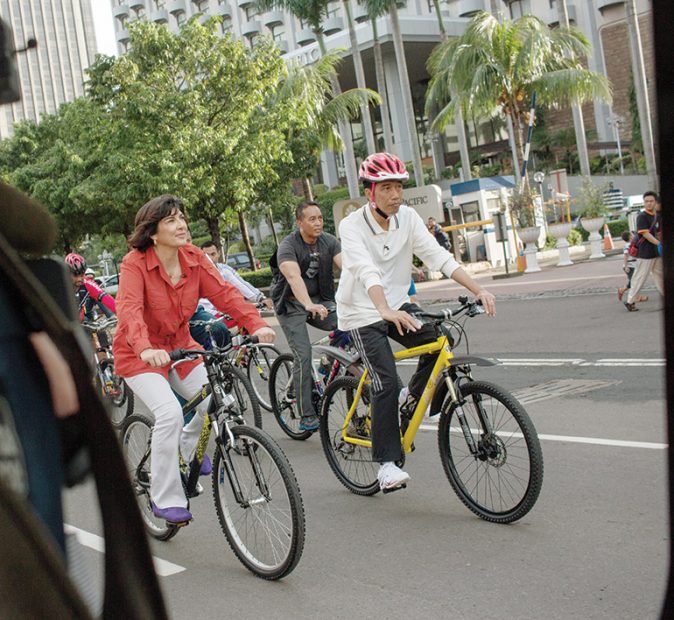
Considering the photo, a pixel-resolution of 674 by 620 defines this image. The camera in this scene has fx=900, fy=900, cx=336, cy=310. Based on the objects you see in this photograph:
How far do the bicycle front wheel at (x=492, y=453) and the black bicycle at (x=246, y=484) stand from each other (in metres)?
1.05

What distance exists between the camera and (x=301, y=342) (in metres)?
7.58

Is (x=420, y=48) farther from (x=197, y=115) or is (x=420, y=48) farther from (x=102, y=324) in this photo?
(x=102, y=324)

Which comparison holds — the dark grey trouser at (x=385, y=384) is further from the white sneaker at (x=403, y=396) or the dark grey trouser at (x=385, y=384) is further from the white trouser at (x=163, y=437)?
the white trouser at (x=163, y=437)

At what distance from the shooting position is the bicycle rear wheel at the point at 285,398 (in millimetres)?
7668

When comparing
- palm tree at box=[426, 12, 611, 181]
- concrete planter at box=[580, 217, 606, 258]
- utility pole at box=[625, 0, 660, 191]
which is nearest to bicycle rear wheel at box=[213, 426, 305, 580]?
utility pole at box=[625, 0, 660, 191]

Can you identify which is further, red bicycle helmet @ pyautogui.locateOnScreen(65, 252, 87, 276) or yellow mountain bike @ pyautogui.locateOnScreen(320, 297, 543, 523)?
yellow mountain bike @ pyautogui.locateOnScreen(320, 297, 543, 523)

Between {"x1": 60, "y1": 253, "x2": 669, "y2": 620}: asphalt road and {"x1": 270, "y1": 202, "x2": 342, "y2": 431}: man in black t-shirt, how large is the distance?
1.80 ft

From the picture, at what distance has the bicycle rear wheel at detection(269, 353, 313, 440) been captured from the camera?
7668mm

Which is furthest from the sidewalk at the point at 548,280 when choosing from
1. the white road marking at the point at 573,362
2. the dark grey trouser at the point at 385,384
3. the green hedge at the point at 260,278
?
the dark grey trouser at the point at 385,384

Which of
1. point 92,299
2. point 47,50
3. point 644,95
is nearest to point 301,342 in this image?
point 92,299

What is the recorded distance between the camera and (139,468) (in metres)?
4.68

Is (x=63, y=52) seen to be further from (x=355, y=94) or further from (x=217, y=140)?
(x=355, y=94)

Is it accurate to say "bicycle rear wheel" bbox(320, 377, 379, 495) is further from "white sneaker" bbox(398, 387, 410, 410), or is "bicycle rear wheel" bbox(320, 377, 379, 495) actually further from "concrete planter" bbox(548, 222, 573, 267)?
"concrete planter" bbox(548, 222, 573, 267)

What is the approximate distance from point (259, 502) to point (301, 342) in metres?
3.36
